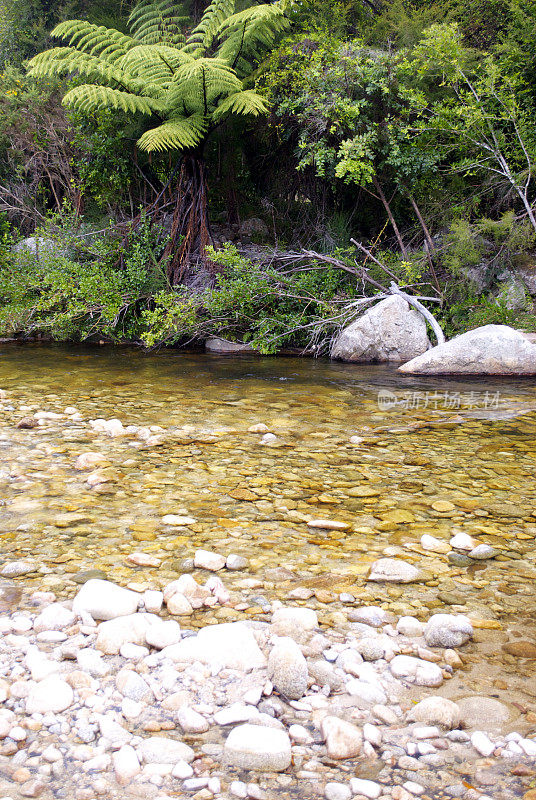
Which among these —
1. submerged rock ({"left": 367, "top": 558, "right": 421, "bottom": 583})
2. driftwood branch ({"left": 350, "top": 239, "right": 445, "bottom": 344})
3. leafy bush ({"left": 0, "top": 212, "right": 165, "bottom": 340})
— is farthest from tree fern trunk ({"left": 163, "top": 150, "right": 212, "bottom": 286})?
submerged rock ({"left": 367, "top": 558, "right": 421, "bottom": 583})

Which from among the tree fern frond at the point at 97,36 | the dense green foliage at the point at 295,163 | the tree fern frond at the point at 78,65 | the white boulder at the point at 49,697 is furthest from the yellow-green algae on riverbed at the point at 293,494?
the tree fern frond at the point at 97,36

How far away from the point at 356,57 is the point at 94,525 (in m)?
6.78

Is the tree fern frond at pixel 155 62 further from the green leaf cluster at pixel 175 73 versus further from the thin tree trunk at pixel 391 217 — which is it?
the thin tree trunk at pixel 391 217

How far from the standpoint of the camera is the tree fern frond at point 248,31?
634cm

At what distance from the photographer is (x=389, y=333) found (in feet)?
20.6

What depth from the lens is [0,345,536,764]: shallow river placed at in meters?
1.73

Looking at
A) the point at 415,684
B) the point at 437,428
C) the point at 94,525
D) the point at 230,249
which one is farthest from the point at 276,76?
the point at 415,684

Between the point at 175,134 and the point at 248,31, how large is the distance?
1618mm

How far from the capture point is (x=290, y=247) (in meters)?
7.88

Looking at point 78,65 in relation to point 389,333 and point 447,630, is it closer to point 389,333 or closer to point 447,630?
point 389,333

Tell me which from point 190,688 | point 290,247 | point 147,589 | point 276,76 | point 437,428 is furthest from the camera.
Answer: point 290,247

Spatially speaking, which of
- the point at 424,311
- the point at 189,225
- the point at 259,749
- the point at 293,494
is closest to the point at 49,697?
the point at 259,749

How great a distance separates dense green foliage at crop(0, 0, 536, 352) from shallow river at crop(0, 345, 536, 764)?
2.39 meters

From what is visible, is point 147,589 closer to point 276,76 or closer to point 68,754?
point 68,754
